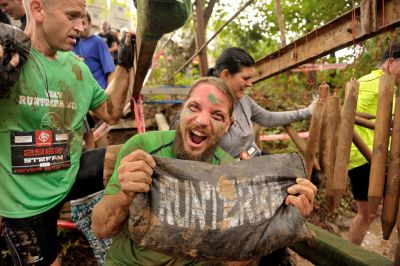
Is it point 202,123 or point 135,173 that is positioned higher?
point 202,123

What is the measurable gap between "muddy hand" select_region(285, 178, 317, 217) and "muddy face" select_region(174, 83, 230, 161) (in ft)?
1.84

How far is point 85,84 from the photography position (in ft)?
7.84

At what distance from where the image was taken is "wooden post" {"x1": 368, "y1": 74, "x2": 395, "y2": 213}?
202 centimetres

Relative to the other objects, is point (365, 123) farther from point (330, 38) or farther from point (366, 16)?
point (366, 16)

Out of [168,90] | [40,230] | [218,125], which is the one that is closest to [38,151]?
A: [40,230]

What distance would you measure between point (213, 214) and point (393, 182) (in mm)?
1165

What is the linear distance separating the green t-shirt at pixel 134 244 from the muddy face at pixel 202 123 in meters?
0.09

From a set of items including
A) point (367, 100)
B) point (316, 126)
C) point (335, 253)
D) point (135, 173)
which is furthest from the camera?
point (367, 100)

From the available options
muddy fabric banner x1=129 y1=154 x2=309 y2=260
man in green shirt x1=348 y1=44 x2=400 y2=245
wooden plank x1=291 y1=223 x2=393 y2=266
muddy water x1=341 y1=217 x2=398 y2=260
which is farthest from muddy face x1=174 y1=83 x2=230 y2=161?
muddy water x1=341 y1=217 x2=398 y2=260

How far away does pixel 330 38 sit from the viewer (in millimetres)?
2375

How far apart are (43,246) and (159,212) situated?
1.01 metres

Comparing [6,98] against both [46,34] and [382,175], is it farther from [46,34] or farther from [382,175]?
[382,175]

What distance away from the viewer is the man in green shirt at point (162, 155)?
1.48 m

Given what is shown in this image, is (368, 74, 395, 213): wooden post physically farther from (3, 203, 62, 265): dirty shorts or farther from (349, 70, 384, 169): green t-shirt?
(3, 203, 62, 265): dirty shorts
